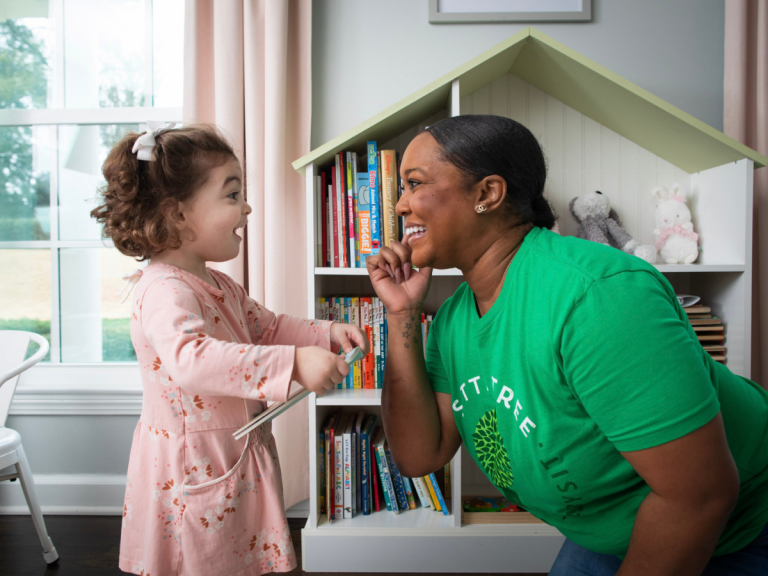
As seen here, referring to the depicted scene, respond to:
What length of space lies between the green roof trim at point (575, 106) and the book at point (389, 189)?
0.33 ft

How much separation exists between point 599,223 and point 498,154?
42.1 inches

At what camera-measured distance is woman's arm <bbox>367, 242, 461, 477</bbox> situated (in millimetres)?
1053

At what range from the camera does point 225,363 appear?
0.82 meters

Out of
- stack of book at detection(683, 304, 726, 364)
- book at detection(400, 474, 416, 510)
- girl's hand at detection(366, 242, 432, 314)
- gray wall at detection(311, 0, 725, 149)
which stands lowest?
book at detection(400, 474, 416, 510)

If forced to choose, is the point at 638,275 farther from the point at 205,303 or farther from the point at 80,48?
the point at 80,48

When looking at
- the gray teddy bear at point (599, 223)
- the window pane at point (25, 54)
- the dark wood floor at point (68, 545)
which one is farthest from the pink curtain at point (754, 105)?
the window pane at point (25, 54)

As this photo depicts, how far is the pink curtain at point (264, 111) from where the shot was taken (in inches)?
71.8

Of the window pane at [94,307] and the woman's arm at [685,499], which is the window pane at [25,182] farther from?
the woman's arm at [685,499]

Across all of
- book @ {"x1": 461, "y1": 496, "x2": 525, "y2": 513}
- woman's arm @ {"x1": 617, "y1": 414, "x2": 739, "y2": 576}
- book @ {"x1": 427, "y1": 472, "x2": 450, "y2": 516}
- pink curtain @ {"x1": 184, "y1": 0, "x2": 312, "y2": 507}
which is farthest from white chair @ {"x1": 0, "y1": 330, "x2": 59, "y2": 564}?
woman's arm @ {"x1": 617, "y1": 414, "x2": 739, "y2": 576}

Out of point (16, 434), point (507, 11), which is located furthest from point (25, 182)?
point (507, 11)

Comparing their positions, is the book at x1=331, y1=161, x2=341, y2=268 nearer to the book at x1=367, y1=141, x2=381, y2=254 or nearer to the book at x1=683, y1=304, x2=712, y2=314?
the book at x1=367, y1=141, x2=381, y2=254

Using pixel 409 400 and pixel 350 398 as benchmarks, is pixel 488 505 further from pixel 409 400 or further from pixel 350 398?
pixel 409 400

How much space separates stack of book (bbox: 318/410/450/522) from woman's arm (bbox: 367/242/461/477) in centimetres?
60

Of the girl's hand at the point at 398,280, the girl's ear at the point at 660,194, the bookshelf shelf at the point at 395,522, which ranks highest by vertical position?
the girl's ear at the point at 660,194
